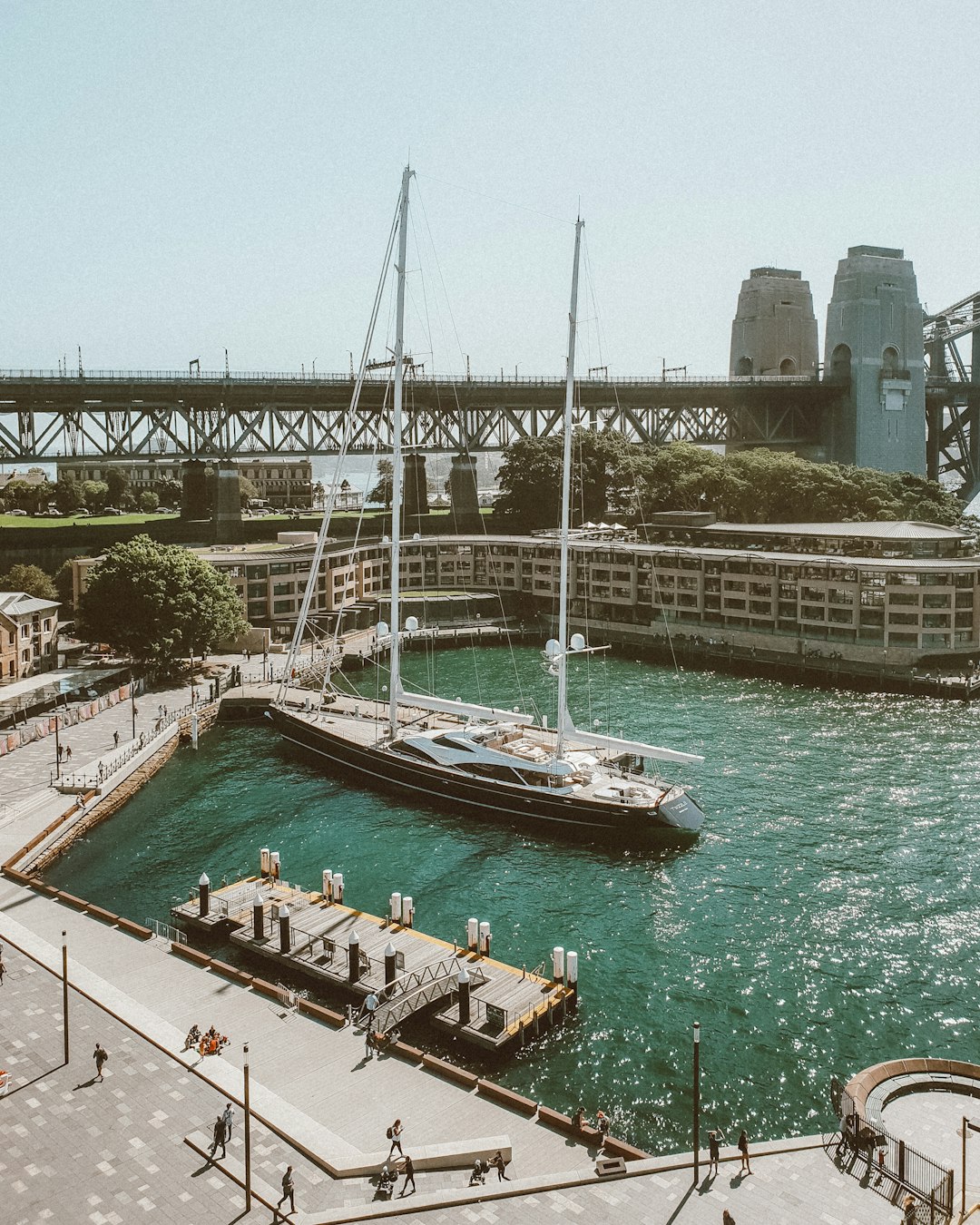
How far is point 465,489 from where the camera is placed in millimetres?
124875

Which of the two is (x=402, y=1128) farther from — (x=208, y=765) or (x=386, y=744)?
(x=208, y=765)

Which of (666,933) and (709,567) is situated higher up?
(709,567)

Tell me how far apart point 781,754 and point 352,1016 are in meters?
32.7

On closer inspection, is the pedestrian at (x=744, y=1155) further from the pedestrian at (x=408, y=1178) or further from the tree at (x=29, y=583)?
the tree at (x=29, y=583)

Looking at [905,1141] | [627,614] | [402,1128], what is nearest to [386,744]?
[402,1128]

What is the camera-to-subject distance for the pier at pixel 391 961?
30.1 meters

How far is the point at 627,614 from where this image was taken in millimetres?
96188

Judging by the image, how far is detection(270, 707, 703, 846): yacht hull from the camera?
43.9m

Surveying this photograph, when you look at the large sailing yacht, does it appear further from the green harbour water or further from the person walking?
the person walking

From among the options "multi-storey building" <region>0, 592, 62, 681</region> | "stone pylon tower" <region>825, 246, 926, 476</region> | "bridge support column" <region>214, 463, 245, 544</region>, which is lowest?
"multi-storey building" <region>0, 592, 62, 681</region>

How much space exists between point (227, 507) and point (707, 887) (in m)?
82.8

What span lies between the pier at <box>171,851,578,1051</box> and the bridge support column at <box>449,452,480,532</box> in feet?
282

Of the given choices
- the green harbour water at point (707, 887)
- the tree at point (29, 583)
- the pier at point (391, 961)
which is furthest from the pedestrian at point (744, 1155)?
the tree at point (29, 583)

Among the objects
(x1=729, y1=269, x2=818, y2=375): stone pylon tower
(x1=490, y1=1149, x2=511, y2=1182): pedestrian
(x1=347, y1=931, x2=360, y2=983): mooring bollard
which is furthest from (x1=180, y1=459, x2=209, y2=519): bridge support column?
(x1=490, y1=1149, x2=511, y2=1182): pedestrian
